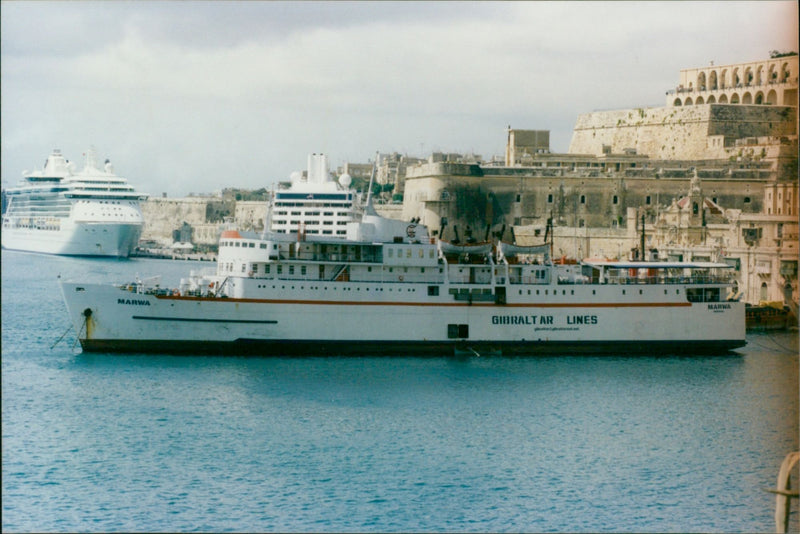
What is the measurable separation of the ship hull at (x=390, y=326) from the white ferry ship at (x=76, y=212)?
48.4 meters

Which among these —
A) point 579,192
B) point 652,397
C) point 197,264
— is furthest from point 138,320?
point 197,264

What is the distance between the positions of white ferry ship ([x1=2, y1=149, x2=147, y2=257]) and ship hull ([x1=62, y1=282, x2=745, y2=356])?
159 ft

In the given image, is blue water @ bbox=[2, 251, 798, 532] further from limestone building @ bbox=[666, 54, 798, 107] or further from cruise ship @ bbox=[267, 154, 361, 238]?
cruise ship @ bbox=[267, 154, 361, 238]

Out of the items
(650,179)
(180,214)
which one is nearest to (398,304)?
(650,179)

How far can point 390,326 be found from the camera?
29.8 m

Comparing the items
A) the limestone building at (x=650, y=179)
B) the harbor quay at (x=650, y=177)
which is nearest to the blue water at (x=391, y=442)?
the harbor quay at (x=650, y=177)

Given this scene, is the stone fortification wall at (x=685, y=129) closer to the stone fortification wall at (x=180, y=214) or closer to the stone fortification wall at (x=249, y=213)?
the stone fortification wall at (x=249, y=213)

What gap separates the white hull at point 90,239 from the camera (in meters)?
76.0

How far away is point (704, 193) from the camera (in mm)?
52094

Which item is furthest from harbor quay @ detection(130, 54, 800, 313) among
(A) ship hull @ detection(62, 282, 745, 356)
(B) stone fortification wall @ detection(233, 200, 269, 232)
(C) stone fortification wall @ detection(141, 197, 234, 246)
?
(C) stone fortification wall @ detection(141, 197, 234, 246)

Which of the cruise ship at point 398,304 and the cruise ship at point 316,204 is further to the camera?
the cruise ship at point 316,204

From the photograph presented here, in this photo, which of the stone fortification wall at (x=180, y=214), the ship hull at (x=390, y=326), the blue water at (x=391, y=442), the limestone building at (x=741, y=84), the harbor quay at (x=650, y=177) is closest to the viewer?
the blue water at (x=391, y=442)

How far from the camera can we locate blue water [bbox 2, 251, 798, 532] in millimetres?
16844

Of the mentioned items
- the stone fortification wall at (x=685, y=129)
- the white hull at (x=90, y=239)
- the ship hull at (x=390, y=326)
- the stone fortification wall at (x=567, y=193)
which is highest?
the stone fortification wall at (x=685, y=129)
